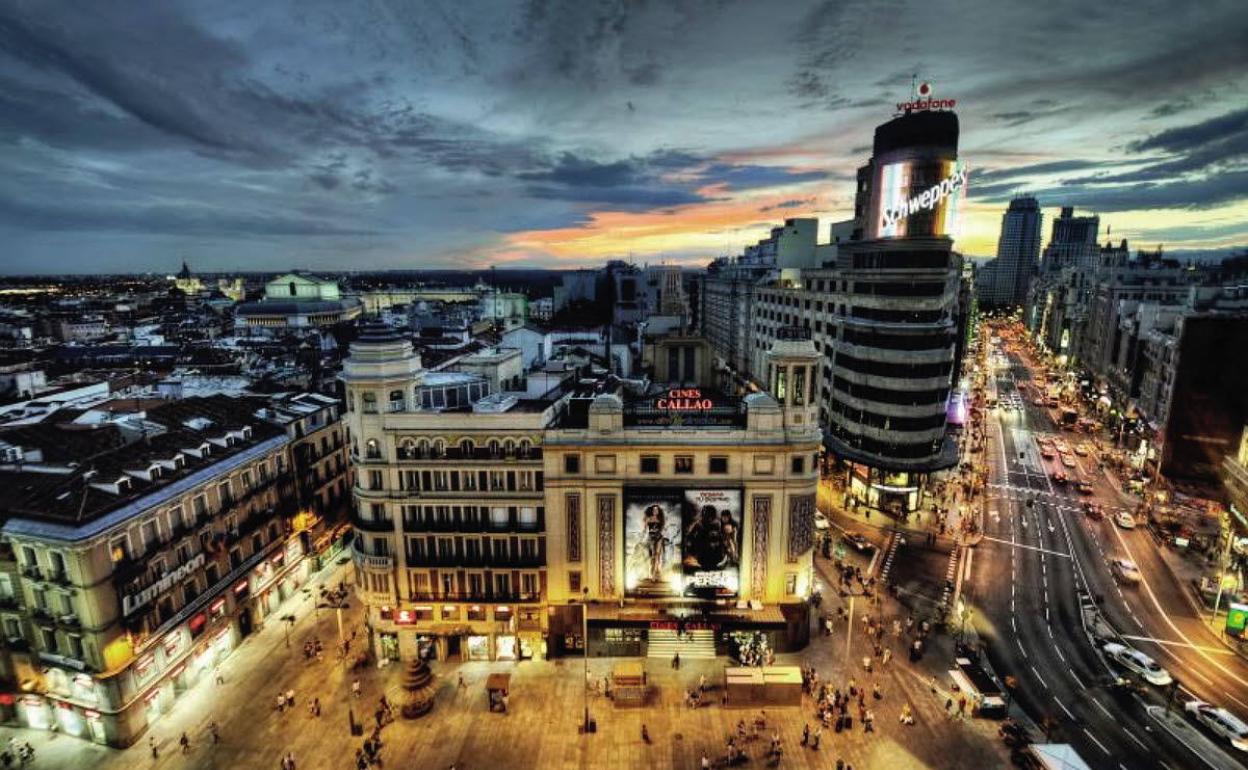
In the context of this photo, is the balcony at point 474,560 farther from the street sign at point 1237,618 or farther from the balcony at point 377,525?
the street sign at point 1237,618

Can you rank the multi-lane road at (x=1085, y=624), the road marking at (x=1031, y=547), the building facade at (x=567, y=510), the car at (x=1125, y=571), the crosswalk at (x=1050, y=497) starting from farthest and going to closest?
the crosswalk at (x=1050, y=497)
the road marking at (x=1031, y=547)
the car at (x=1125, y=571)
the building facade at (x=567, y=510)
the multi-lane road at (x=1085, y=624)

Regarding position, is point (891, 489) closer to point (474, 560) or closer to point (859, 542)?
point (859, 542)

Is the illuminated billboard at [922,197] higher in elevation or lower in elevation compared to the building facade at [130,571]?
higher

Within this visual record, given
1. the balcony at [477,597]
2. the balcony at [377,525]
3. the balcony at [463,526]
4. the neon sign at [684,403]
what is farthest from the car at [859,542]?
the balcony at [377,525]

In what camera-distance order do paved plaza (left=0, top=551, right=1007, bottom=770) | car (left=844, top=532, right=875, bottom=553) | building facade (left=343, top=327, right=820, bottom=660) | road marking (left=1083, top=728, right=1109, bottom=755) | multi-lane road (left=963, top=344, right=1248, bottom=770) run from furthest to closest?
car (left=844, top=532, right=875, bottom=553) → building facade (left=343, top=327, right=820, bottom=660) → multi-lane road (left=963, top=344, right=1248, bottom=770) → paved plaza (left=0, top=551, right=1007, bottom=770) → road marking (left=1083, top=728, right=1109, bottom=755)

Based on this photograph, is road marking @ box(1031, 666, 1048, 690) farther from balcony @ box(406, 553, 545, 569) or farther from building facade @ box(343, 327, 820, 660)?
balcony @ box(406, 553, 545, 569)

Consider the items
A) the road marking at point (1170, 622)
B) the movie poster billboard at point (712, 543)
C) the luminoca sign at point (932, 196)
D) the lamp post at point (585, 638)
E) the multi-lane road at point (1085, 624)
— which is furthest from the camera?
the luminoca sign at point (932, 196)

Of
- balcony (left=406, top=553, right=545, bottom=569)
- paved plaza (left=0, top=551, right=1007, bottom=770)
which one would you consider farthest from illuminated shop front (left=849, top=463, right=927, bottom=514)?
balcony (left=406, top=553, right=545, bottom=569)
